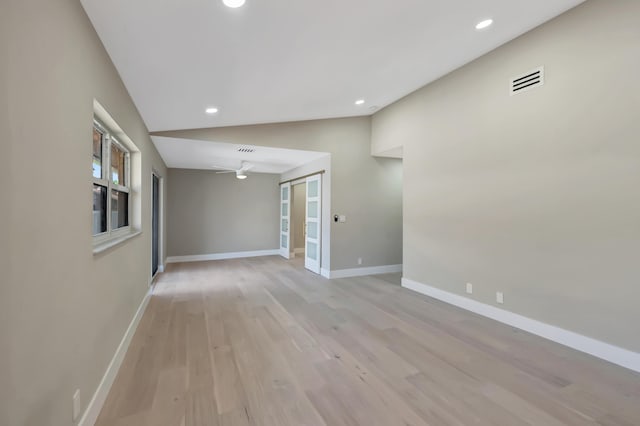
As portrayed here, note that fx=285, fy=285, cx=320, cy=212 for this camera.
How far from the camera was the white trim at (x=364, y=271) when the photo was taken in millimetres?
5824

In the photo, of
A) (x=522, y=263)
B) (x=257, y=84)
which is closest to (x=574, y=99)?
(x=522, y=263)

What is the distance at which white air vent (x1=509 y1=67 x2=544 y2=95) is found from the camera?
3.17 meters

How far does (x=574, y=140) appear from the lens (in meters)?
2.93

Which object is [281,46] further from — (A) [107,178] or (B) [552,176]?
(B) [552,176]

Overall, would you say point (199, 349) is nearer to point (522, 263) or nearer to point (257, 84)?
point (257, 84)

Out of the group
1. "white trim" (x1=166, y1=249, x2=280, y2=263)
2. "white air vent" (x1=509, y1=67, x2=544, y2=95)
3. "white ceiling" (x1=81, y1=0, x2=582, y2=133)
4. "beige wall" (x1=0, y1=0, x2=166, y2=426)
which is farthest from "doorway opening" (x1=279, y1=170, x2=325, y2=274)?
"beige wall" (x1=0, y1=0, x2=166, y2=426)

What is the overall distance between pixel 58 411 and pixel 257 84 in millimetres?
3057

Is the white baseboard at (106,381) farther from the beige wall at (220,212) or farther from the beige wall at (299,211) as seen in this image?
the beige wall at (299,211)

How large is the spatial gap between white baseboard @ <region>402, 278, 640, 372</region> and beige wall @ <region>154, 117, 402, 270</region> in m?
1.89

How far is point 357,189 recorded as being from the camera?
19.7 ft

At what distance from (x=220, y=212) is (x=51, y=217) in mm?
6970

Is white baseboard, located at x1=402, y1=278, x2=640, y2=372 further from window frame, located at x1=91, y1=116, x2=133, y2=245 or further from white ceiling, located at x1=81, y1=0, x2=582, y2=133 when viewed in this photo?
window frame, located at x1=91, y1=116, x2=133, y2=245

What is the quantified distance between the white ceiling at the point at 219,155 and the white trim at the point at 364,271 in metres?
2.45

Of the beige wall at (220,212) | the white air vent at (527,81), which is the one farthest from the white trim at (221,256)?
the white air vent at (527,81)
